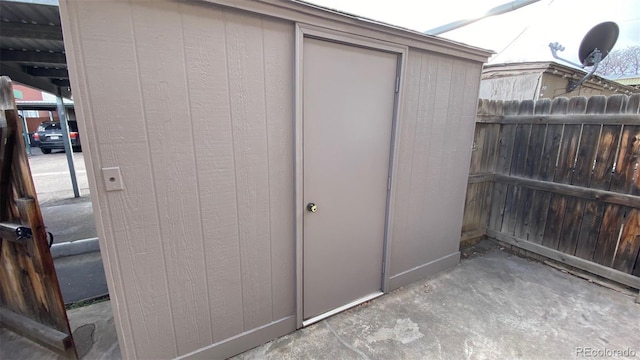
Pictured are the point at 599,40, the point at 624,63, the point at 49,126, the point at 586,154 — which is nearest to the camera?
the point at 586,154

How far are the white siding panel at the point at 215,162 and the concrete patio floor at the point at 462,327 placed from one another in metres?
0.48

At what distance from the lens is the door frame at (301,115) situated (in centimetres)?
164

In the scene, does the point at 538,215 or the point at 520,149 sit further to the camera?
the point at 520,149

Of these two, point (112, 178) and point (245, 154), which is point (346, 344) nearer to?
point (245, 154)

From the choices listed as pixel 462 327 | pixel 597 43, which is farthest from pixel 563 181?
pixel 597 43

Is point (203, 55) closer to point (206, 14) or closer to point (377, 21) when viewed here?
point (206, 14)

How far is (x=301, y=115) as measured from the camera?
67.2 inches

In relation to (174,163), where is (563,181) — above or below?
below

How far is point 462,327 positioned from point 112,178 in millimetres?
2494

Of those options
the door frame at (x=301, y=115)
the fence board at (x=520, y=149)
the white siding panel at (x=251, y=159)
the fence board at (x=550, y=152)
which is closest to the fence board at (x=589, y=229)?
the fence board at (x=550, y=152)

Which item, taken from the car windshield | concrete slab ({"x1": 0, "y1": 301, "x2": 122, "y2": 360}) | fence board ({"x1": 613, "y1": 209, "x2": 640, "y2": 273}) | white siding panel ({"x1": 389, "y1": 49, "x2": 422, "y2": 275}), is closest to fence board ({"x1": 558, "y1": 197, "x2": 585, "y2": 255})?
fence board ({"x1": 613, "y1": 209, "x2": 640, "y2": 273})

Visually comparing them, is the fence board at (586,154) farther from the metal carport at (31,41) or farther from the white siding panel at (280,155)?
the metal carport at (31,41)

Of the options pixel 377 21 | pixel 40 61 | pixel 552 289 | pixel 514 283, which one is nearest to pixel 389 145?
pixel 377 21

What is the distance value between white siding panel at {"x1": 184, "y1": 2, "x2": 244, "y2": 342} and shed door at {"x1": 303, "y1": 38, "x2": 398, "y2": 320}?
496 millimetres
